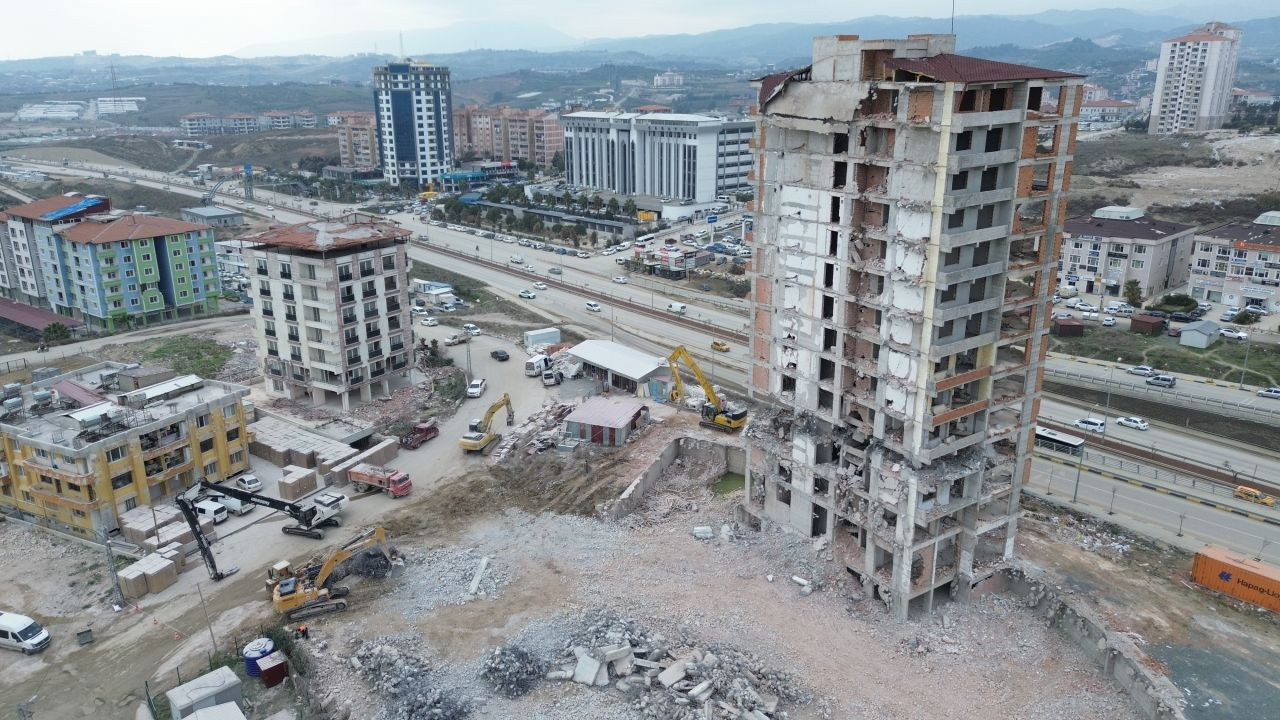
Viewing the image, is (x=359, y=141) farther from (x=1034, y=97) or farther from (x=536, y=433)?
(x=1034, y=97)

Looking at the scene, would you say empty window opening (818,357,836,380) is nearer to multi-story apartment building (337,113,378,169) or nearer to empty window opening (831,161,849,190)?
empty window opening (831,161,849,190)

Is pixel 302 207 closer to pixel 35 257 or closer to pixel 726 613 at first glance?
pixel 35 257

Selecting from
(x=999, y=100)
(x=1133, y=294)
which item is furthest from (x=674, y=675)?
(x=1133, y=294)

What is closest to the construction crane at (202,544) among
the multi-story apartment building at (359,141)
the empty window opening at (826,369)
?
the empty window opening at (826,369)

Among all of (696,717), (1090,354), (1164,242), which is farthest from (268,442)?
(1164,242)

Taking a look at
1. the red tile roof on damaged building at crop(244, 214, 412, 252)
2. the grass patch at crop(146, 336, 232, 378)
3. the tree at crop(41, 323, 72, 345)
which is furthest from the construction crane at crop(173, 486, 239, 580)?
the tree at crop(41, 323, 72, 345)
